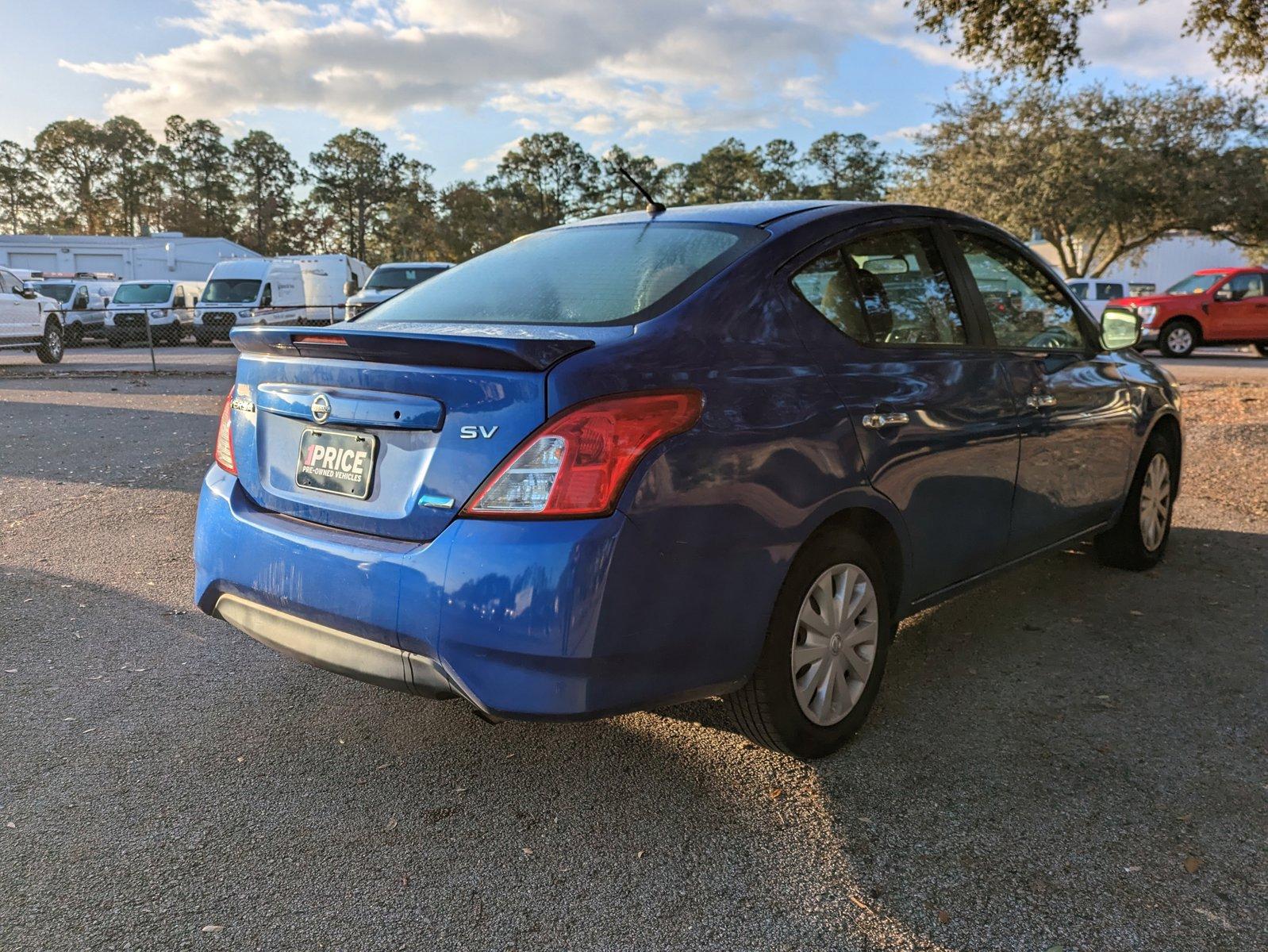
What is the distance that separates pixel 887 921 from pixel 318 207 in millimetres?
86710

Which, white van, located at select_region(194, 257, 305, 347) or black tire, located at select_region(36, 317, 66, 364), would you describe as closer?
black tire, located at select_region(36, 317, 66, 364)

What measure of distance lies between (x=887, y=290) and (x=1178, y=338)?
70.6 ft

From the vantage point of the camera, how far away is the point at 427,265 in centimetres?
2175

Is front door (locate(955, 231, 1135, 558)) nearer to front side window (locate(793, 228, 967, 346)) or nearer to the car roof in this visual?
front side window (locate(793, 228, 967, 346))

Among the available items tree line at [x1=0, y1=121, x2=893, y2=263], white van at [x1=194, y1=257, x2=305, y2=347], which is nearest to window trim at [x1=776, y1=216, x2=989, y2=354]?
white van at [x1=194, y1=257, x2=305, y2=347]

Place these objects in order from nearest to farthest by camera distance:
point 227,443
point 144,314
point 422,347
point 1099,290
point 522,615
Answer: point 522,615 < point 422,347 < point 227,443 < point 1099,290 < point 144,314

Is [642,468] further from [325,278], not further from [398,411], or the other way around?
[325,278]

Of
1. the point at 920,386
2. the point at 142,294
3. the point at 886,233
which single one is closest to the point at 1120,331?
the point at 886,233

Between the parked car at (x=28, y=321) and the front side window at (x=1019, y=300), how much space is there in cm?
→ 1985

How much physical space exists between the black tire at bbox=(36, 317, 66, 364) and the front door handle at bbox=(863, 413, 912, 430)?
2107 centimetres

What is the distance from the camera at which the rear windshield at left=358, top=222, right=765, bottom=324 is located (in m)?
2.85

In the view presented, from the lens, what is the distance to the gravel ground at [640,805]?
7.36 feet

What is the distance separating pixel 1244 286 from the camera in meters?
21.1

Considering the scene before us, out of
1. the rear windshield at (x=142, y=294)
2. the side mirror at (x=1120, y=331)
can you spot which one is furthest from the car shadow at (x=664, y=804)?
the rear windshield at (x=142, y=294)
